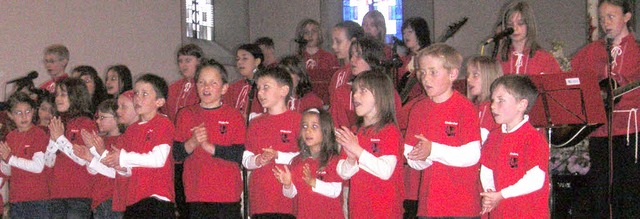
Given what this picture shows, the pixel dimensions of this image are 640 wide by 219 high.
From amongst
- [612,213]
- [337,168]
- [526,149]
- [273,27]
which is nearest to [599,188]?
[612,213]

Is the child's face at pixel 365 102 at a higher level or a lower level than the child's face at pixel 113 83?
lower

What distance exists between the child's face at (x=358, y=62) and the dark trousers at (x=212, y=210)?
1275 millimetres

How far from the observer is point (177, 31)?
37.4ft

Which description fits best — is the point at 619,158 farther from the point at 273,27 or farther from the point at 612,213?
the point at 273,27

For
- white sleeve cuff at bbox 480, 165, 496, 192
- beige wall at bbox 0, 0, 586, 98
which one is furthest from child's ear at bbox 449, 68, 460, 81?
beige wall at bbox 0, 0, 586, 98

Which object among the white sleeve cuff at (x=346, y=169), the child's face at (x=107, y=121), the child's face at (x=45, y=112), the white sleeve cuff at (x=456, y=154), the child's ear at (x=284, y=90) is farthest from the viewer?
the child's face at (x=45, y=112)

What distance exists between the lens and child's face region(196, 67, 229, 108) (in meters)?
5.47

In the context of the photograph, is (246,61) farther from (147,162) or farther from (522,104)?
(522,104)

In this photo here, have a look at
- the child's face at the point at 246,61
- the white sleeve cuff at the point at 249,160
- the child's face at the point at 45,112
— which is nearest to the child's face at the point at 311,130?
the white sleeve cuff at the point at 249,160

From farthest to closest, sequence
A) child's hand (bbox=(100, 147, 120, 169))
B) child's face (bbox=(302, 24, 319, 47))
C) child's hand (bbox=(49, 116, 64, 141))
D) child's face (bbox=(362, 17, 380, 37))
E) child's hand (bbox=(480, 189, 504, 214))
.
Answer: child's face (bbox=(302, 24, 319, 47)), child's face (bbox=(362, 17, 380, 37)), child's hand (bbox=(49, 116, 64, 141)), child's hand (bbox=(100, 147, 120, 169)), child's hand (bbox=(480, 189, 504, 214))

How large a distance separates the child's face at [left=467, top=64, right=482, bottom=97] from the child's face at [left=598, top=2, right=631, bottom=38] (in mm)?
1071

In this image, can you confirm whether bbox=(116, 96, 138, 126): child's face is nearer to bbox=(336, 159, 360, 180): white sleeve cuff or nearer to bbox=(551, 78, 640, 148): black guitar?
bbox=(336, 159, 360, 180): white sleeve cuff

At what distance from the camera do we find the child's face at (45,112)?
6734mm

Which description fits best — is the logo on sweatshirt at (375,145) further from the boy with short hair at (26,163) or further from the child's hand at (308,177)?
the boy with short hair at (26,163)
